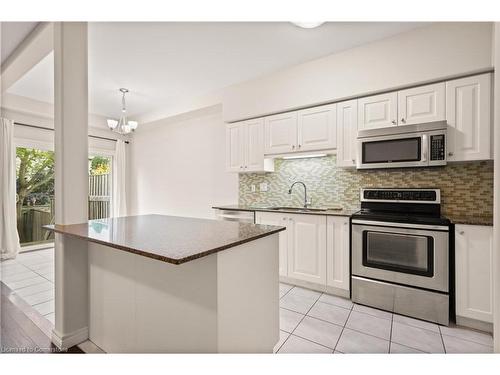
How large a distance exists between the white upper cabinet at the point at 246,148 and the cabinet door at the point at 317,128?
58cm

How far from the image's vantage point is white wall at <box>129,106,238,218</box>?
4.40 metres

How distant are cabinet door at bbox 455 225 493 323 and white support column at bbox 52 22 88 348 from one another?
2973 mm

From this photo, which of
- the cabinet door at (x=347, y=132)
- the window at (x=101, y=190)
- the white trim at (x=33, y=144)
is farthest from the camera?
the window at (x=101, y=190)

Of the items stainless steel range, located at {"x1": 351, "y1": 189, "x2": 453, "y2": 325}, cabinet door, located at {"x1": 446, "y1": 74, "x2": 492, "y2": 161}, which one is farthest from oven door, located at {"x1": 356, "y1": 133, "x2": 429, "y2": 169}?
stainless steel range, located at {"x1": 351, "y1": 189, "x2": 453, "y2": 325}

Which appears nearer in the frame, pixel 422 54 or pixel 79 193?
pixel 79 193

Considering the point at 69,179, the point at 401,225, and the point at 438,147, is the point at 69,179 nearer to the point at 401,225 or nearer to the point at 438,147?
the point at 401,225

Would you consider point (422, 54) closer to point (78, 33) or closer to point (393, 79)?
point (393, 79)

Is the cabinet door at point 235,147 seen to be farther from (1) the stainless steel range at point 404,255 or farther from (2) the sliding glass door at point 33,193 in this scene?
(2) the sliding glass door at point 33,193

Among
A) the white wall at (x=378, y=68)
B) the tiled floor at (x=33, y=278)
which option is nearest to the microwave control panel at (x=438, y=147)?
the white wall at (x=378, y=68)

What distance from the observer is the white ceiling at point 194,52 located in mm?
2465

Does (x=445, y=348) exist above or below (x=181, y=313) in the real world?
below
